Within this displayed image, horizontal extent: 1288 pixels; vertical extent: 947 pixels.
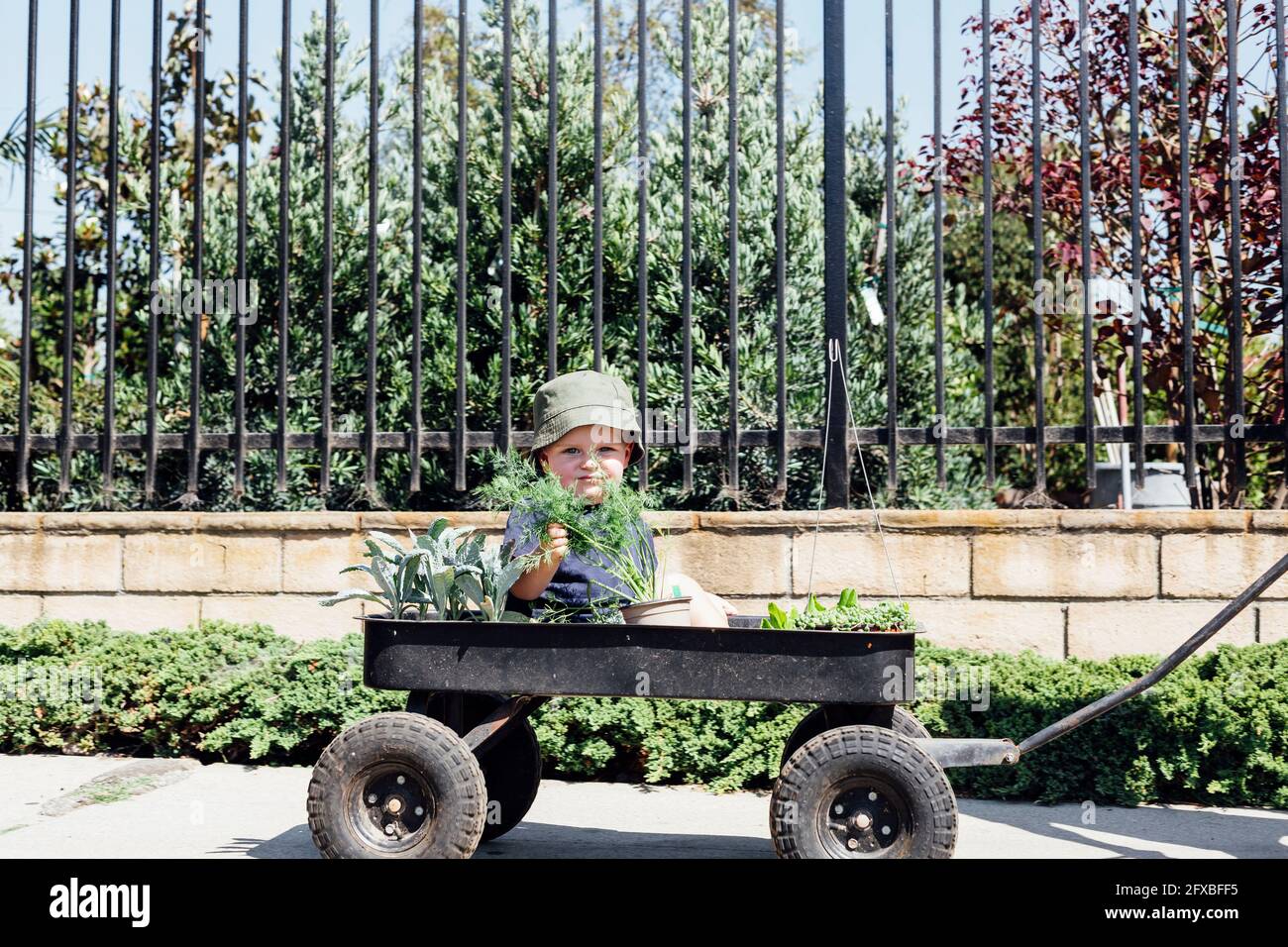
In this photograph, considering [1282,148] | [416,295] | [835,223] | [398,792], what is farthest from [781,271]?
[398,792]

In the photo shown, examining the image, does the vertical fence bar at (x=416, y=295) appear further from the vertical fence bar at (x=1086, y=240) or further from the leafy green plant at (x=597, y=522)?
the vertical fence bar at (x=1086, y=240)

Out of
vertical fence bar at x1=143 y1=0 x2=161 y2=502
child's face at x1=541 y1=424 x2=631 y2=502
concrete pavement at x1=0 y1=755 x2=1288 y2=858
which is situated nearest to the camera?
child's face at x1=541 y1=424 x2=631 y2=502

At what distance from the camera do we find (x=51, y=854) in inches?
143

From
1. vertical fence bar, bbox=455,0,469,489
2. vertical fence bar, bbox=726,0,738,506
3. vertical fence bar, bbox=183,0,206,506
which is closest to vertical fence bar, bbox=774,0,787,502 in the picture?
vertical fence bar, bbox=726,0,738,506

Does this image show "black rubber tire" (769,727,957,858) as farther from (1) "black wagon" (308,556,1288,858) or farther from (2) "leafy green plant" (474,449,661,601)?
(2) "leafy green plant" (474,449,661,601)

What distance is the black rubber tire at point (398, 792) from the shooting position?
10.5 ft

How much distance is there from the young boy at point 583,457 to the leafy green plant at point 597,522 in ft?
0.17

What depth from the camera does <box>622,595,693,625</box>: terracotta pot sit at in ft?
11.0

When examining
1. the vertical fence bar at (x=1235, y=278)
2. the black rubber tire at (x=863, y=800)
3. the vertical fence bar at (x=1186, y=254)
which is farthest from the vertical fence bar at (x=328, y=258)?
the vertical fence bar at (x=1235, y=278)

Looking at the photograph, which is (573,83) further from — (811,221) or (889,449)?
(889,449)

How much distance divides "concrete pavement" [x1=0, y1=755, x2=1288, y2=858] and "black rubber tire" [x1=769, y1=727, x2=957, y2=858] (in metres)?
0.62

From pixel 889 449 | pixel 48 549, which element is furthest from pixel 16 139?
pixel 889 449

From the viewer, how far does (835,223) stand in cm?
547

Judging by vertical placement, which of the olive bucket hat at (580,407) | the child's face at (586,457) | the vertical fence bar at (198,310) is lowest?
the child's face at (586,457)
